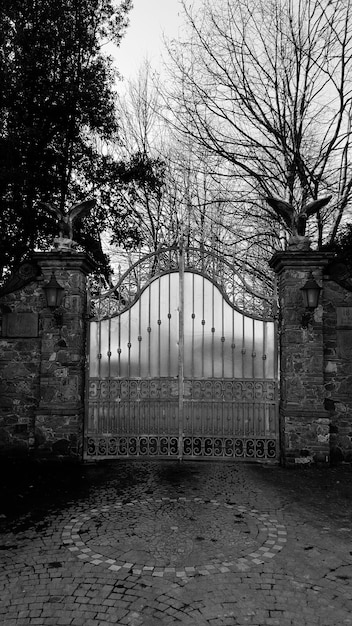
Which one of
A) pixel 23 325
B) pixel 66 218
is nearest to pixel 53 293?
pixel 23 325

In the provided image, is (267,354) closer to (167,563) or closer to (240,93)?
(167,563)

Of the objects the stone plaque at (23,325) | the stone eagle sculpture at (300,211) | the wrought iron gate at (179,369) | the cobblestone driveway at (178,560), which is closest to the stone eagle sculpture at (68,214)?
the wrought iron gate at (179,369)

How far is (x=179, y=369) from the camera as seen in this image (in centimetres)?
687

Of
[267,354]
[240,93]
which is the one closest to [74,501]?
[267,354]

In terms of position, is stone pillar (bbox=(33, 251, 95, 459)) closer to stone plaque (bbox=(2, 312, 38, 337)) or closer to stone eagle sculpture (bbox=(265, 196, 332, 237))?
stone plaque (bbox=(2, 312, 38, 337))

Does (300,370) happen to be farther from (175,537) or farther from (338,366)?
(175,537)

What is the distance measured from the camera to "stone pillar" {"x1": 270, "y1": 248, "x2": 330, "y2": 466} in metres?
6.41

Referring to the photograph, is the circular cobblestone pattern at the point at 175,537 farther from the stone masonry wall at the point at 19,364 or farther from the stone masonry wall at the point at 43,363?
the stone masonry wall at the point at 19,364

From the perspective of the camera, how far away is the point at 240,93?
1091 cm

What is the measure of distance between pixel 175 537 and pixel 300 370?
3.31 m

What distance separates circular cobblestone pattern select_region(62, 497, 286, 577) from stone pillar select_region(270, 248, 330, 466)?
1.97 metres

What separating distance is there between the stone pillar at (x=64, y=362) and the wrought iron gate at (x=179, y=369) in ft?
0.67

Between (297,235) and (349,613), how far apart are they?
5.08m

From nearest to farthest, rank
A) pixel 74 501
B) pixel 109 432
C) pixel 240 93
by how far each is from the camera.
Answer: pixel 74 501
pixel 109 432
pixel 240 93
